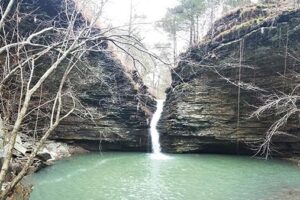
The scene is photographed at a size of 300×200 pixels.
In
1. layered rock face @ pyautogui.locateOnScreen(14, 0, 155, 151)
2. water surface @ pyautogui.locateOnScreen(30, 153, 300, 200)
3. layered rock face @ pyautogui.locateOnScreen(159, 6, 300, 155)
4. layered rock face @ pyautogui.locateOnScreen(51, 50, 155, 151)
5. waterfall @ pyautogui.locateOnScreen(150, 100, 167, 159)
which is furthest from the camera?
waterfall @ pyautogui.locateOnScreen(150, 100, 167, 159)

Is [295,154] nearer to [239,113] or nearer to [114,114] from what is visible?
[239,113]

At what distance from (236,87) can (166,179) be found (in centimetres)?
868

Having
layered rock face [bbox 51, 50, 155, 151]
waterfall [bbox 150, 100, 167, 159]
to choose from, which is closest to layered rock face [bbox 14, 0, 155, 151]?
layered rock face [bbox 51, 50, 155, 151]

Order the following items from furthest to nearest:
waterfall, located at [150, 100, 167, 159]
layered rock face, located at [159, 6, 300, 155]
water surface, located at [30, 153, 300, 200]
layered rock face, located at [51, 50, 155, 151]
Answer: waterfall, located at [150, 100, 167, 159], layered rock face, located at [51, 50, 155, 151], layered rock face, located at [159, 6, 300, 155], water surface, located at [30, 153, 300, 200]

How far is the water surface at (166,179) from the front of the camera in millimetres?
10977

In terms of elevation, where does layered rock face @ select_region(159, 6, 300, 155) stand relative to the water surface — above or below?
above

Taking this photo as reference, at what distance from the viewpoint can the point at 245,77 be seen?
20.0 meters

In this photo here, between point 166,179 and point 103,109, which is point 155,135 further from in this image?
point 166,179

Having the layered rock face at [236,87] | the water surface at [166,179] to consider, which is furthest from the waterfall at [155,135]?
the water surface at [166,179]

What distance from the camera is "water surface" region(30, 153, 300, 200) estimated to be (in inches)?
432

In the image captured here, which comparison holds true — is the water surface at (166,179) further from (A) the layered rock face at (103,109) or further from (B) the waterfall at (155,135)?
(B) the waterfall at (155,135)

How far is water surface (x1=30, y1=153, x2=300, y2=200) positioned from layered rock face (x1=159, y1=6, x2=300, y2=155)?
1841 mm

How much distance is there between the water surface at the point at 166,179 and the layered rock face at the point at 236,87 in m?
1.84

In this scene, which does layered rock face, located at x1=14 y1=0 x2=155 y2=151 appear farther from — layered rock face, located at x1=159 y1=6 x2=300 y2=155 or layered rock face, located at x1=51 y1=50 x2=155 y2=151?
layered rock face, located at x1=159 y1=6 x2=300 y2=155
